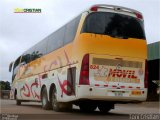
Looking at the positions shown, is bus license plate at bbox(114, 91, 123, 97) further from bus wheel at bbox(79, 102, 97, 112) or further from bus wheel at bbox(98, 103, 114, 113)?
bus wheel at bbox(79, 102, 97, 112)

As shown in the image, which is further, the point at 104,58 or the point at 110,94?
the point at 104,58

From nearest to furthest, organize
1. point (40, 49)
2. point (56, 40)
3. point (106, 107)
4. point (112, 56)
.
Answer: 1. point (112, 56)
2. point (106, 107)
3. point (56, 40)
4. point (40, 49)

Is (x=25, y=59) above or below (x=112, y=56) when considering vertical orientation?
above

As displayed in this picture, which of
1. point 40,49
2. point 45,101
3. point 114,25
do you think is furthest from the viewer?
point 40,49

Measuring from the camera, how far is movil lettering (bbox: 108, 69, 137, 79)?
13.8 meters

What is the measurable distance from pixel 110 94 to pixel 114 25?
2.45 m

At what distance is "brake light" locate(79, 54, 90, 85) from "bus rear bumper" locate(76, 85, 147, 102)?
0.17 m

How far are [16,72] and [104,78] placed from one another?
13580 mm

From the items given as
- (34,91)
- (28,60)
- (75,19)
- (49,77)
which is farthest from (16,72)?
(75,19)

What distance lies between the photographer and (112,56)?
1383cm

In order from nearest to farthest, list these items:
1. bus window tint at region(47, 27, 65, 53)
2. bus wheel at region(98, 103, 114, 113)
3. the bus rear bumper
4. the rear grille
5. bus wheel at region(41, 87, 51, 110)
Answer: the bus rear bumper → the rear grille → bus window tint at region(47, 27, 65, 53) → bus wheel at region(98, 103, 114, 113) → bus wheel at region(41, 87, 51, 110)

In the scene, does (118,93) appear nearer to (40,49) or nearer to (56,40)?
(56,40)

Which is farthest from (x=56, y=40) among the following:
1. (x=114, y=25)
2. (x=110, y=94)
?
(x=110, y=94)

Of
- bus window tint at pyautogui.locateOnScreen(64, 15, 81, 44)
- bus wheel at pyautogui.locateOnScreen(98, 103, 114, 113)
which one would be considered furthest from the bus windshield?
bus wheel at pyautogui.locateOnScreen(98, 103, 114, 113)
